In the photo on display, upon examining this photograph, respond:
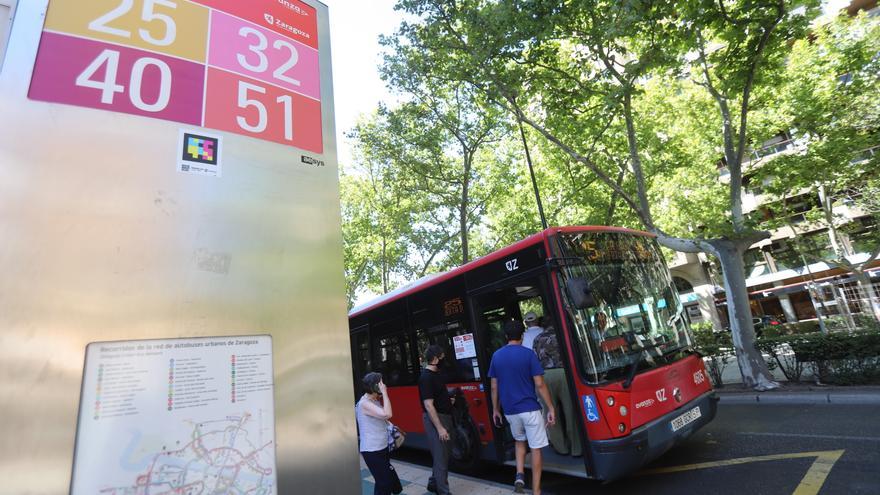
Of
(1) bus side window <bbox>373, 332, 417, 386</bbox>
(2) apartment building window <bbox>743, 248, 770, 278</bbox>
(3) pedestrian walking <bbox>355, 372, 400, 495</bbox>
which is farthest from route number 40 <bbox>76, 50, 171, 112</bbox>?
(2) apartment building window <bbox>743, 248, 770, 278</bbox>

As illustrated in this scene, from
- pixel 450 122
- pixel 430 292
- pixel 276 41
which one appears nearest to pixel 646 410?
pixel 430 292

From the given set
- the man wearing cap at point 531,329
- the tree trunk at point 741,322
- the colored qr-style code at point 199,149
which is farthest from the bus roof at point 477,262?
the tree trunk at point 741,322

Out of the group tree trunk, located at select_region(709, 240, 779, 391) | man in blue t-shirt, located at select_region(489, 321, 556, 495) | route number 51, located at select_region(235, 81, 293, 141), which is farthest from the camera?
tree trunk, located at select_region(709, 240, 779, 391)

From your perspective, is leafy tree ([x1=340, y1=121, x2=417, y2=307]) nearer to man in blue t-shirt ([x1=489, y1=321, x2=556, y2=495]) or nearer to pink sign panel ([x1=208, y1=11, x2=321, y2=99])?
man in blue t-shirt ([x1=489, y1=321, x2=556, y2=495])

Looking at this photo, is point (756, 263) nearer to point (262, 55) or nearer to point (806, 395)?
point (806, 395)

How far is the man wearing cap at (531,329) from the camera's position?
5.75 metres

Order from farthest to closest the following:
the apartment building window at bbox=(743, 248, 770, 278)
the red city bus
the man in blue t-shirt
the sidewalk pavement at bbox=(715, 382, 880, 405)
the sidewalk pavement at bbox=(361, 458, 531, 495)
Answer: the apartment building window at bbox=(743, 248, 770, 278)
the sidewalk pavement at bbox=(715, 382, 880, 405)
the sidewalk pavement at bbox=(361, 458, 531, 495)
the man in blue t-shirt
the red city bus

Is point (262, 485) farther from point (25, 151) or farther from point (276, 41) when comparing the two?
point (276, 41)

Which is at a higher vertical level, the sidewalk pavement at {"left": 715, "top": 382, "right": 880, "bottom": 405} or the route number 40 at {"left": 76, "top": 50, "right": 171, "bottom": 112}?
the route number 40 at {"left": 76, "top": 50, "right": 171, "bottom": 112}

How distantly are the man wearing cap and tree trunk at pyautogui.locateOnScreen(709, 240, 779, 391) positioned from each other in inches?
236

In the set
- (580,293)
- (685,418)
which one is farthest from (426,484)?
(580,293)

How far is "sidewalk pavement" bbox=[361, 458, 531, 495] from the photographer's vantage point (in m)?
5.19

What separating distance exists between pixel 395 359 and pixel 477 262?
286 cm

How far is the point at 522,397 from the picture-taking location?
4.72 m
